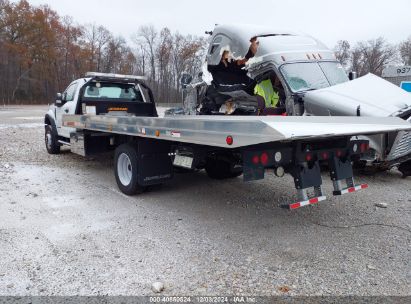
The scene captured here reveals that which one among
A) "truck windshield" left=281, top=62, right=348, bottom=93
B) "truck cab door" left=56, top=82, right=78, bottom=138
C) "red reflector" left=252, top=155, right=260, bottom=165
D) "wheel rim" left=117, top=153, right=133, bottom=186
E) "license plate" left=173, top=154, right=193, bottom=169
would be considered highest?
"truck windshield" left=281, top=62, right=348, bottom=93

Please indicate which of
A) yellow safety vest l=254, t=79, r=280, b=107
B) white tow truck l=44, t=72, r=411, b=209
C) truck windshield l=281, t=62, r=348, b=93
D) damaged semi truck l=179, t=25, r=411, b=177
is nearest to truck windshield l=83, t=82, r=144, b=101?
white tow truck l=44, t=72, r=411, b=209

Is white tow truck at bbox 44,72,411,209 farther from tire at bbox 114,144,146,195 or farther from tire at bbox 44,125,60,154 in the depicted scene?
tire at bbox 44,125,60,154

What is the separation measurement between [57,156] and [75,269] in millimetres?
6687

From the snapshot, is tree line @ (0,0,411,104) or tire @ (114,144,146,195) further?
tree line @ (0,0,411,104)

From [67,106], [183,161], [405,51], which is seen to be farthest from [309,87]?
[405,51]

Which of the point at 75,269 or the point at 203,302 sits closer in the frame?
the point at 203,302

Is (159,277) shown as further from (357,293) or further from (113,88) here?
(113,88)

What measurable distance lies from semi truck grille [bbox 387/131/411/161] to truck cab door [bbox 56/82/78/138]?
656cm

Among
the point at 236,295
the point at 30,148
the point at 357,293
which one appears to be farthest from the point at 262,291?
the point at 30,148

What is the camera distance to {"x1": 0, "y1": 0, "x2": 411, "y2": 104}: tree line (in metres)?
59.7

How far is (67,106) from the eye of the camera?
27.6ft

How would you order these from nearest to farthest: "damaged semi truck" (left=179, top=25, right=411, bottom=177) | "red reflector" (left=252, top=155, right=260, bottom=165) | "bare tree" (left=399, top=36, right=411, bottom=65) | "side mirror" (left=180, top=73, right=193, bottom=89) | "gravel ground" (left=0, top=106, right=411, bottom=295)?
"gravel ground" (left=0, top=106, right=411, bottom=295) → "red reflector" (left=252, top=155, right=260, bottom=165) → "damaged semi truck" (left=179, top=25, right=411, bottom=177) → "side mirror" (left=180, top=73, right=193, bottom=89) → "bare tree" (left=399, top=36, right=411, bottom=65)

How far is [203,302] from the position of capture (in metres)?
2.78

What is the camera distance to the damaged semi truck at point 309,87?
5840mm
